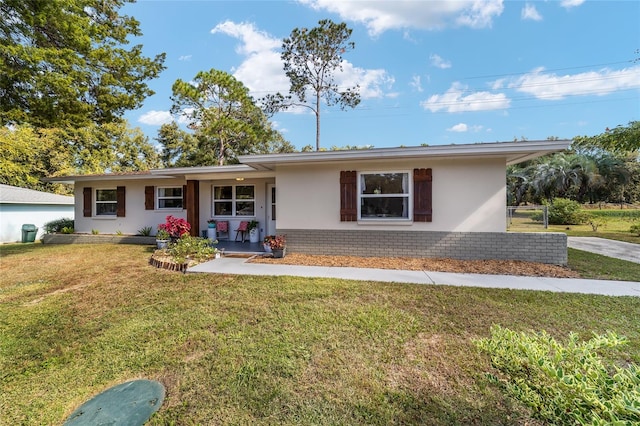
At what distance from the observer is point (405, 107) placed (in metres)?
19.7

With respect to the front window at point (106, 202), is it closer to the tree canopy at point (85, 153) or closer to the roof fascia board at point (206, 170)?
the roof fascia board at point (206, 170)

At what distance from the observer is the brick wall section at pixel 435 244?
6.43m

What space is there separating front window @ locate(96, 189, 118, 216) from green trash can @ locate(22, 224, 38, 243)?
186 inches

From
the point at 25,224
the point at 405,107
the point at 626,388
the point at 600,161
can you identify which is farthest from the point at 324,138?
the point at 600,161

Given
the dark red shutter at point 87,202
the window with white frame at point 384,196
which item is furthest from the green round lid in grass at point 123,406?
the dark red shutter at point 87,202

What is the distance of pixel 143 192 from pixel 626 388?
1357 centimetres

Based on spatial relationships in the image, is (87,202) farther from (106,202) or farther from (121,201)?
(121,201)

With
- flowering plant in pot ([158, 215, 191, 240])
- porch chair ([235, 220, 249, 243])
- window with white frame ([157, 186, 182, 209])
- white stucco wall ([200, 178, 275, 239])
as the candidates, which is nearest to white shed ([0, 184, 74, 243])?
window with white frame ([157, 186, 182, 209])

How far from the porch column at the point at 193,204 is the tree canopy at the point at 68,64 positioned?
3317mm

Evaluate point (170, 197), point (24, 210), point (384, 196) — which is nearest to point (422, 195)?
point (384, 196)

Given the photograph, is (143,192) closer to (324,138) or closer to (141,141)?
(324,138)

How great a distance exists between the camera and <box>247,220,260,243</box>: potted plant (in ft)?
32.6

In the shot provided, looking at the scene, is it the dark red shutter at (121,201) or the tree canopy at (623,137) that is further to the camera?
the dark red shutter at (121,201)

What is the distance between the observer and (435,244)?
6934mm
